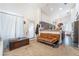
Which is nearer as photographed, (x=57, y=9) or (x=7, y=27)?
(x=7, y=27)

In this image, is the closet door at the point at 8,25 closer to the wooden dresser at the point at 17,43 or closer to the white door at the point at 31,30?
the wooden dresser at the point at 17,43

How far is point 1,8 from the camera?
7.54ft

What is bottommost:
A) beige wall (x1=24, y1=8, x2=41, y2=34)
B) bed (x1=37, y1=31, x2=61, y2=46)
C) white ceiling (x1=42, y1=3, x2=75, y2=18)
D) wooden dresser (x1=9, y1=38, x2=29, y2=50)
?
wooden dresser (x1=9, y1=38, x2=29, y2=50)

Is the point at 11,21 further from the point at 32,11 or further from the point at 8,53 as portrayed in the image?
the point at 8,53

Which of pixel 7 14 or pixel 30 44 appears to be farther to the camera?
pixel 30 44

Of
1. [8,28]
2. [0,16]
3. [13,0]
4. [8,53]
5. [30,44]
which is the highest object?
[13,0]

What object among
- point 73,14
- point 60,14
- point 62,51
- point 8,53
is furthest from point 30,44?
point 73,14

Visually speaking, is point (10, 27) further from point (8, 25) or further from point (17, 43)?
point (17, 43)

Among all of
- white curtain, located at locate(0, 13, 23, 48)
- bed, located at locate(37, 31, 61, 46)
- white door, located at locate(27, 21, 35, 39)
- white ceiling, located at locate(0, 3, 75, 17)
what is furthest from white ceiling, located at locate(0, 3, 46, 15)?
bed, located at locate(37, 31, 61, 46)

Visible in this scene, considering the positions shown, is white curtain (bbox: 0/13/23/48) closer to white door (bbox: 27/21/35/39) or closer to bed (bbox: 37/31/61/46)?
white door (bbox: 27/21/35/39)

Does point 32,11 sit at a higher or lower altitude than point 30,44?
higher

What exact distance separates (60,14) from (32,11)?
57 centimetres

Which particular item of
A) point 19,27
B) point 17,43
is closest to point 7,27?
point 19,27

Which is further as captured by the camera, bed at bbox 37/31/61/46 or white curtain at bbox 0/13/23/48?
bed at bbox 37/31/61/46
